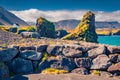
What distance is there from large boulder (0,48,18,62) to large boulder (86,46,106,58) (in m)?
13.0

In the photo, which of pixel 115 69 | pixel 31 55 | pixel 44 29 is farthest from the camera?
pixel 44 29

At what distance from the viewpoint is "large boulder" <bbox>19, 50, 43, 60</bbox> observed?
44747 mm

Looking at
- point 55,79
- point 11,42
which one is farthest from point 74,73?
point 11,42

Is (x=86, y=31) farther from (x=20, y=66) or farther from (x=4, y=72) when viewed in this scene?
(x=4, y=72)

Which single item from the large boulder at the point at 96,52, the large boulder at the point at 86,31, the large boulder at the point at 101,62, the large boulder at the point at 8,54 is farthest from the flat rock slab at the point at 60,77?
the large boulder at the point at 86,31

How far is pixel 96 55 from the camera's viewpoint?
44.8 meters

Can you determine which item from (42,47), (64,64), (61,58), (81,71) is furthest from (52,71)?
(42,47)

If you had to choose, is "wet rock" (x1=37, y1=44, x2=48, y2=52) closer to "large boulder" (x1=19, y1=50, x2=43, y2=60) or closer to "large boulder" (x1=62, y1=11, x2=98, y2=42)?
"large boulder" (x1=19, y1=50, x2=43, y2=60)

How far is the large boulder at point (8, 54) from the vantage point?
4281 cm

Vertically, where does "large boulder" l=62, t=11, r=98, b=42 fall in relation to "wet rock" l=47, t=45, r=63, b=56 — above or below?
above

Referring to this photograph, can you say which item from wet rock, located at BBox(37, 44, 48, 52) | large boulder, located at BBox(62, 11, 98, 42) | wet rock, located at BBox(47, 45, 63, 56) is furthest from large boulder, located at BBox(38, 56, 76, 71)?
large boulder, located at BBox(62, 11, 98, 42)

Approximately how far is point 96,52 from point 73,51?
13.4 feet

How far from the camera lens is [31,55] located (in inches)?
1769

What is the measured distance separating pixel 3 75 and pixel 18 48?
7.49 metres
